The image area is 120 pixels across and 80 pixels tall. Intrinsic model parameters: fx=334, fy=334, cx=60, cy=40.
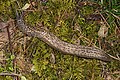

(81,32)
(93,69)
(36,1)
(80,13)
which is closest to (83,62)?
(93,69)

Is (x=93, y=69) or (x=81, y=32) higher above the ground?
(x=81, y=32)

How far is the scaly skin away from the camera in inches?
161

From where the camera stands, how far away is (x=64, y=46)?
4.14m

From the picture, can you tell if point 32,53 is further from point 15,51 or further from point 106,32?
point 106,32

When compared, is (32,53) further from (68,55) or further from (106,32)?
(106,32)

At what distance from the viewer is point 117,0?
4211mm

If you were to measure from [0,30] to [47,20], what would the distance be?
0.62m

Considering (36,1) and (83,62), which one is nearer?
(83,62)

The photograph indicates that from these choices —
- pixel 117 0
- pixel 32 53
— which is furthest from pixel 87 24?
pixel 32 53

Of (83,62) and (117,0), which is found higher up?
(117,0)

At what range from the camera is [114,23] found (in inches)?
169

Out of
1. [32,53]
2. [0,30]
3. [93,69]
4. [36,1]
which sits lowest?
[93,69]

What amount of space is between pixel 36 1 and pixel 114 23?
1.07 metres

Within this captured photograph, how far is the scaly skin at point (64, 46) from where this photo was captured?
410cm
